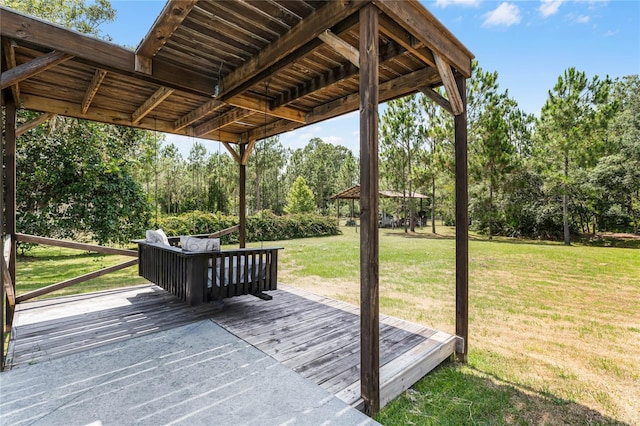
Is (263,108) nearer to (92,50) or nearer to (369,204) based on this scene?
(92,50)

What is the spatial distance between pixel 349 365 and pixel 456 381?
0.95m

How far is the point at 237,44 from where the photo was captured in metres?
2.89

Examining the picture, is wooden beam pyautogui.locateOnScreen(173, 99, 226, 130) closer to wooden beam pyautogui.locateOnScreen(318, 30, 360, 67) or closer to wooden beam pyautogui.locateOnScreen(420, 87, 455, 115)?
wooden beam pyautogui.locateOnScreen(318, 30, 360, 67)

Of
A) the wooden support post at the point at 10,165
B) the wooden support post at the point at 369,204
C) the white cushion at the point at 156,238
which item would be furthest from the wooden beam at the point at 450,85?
the wooden support post at the point at 10,165

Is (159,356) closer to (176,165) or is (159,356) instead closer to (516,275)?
(516,275)

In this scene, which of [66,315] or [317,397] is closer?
[317,397]

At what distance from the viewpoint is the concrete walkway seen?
1.87 m

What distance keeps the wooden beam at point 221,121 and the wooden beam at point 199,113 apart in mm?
330

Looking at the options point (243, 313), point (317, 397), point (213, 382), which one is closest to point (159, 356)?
point (213, 382)

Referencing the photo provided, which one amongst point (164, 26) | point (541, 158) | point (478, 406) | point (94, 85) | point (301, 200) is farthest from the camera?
point (301, 200)

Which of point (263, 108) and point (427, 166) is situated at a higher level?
point (427, 166)

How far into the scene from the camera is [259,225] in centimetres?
1395

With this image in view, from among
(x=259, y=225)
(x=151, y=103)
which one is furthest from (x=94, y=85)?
(x=259, y=225)

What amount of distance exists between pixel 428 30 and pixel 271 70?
146cm
